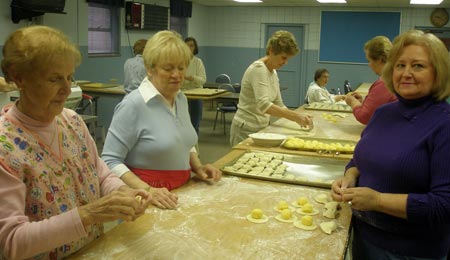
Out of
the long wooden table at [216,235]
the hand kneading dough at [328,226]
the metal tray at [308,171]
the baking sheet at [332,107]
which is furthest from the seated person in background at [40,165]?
the baking sheet at [332,107]

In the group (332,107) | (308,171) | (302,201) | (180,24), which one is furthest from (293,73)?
(302,201)

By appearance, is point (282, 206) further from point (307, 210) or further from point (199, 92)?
point (199, 92)

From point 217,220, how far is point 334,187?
18.3 inches

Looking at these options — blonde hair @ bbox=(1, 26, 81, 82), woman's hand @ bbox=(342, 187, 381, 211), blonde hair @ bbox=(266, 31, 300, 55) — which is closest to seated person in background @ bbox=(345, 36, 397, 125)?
blonde hair @ bbox=(266, 31, 300, 55)

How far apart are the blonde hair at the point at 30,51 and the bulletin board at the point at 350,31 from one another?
9453mm

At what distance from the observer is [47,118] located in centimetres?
120

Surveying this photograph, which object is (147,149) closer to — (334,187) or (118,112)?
(118,112)

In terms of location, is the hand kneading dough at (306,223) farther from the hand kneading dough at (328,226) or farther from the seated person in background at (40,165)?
the seated person in background at (40,165)

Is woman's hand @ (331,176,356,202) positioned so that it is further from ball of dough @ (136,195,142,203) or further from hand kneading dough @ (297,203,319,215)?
ball of dough @ (136,195,142,203)

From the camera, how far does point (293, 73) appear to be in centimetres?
1052

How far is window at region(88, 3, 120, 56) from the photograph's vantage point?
7.22 m

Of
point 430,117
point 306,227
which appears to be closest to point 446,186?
point 430,117

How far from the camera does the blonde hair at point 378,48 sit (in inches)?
109

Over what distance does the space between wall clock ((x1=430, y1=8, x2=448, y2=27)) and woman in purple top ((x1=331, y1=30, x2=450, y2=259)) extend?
8.83 meters
